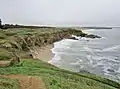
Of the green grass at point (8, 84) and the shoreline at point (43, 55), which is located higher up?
the green grass at point (8, 84)

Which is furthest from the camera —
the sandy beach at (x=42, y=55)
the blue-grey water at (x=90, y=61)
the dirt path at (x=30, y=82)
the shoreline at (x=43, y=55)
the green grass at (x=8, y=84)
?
the sandy beach at (x=42, y=55)

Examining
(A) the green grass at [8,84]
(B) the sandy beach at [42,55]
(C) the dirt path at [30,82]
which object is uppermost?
(A) the green grass at [8,84]

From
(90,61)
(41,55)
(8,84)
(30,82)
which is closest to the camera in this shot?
(8,84)

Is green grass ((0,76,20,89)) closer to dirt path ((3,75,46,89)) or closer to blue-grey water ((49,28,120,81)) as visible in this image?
dirt path ((3,75,46,89))

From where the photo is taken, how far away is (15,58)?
22.7 m

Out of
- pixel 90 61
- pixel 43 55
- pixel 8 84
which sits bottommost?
pixel 90 61

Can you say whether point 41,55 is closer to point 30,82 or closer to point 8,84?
point 30,82

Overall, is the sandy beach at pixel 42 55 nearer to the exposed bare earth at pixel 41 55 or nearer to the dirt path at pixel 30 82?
the exposed bare earth at pixel 41 55

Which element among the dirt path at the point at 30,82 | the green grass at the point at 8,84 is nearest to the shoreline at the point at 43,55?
the dirt path at the point at 30,82

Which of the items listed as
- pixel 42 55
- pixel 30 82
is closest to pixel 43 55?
pixel 42 55

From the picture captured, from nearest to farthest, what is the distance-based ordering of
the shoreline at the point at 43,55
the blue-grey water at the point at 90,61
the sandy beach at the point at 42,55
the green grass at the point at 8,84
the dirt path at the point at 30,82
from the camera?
the green grass at the point at 8,84 < the dirt path at the point at 30,82 < the blue-grey water at the point at 90,61 < the shoreline at the point at 43,55 < the sandy beach at the point at 42,55

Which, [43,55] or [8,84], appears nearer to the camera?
[8,84]

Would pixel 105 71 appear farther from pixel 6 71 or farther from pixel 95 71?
pixel 6 71

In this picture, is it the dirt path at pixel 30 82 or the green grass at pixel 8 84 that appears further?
the dirt path at pixel 30 82
